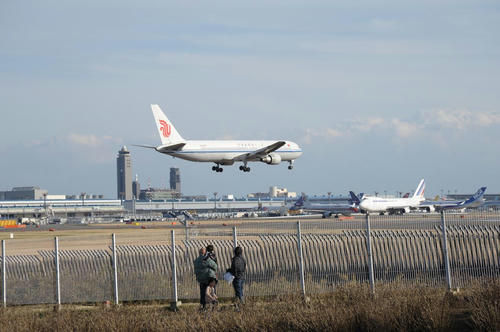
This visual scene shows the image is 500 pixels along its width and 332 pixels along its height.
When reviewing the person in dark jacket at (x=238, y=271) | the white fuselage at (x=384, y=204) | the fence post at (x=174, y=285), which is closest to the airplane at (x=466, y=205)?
the white fuselage at (x=384, y=204)

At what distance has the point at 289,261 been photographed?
21172 millimetres

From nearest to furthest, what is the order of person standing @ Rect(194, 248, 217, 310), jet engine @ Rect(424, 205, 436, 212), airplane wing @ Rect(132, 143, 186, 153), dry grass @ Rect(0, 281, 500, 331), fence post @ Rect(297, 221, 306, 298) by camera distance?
dry grass @ Rect(0, 281, 500, 331)
person standing @ Rect(194, 248, 217, 310)
fence post @ Rect(297, 221, 306, 298)
airplane wing @ Rect(132, 143, 186, 153)
jet engine @ Rect(424, 205, 436, 212)

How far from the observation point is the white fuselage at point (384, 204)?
308ft

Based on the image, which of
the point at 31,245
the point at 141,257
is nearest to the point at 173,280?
the point at 141,257

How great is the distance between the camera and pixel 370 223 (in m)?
20.9

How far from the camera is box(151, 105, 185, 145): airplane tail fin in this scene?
60.7m

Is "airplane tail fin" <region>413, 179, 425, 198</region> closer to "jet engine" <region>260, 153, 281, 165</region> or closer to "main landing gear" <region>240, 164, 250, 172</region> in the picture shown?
"jet engine" <region>260, 153, 281, 165</region>

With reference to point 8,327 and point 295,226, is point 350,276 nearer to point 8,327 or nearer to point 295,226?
point 295,226

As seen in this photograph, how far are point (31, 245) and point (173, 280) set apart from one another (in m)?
20.0

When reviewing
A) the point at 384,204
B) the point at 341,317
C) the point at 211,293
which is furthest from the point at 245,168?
the point at 341,317

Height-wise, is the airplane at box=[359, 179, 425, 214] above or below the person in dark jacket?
below

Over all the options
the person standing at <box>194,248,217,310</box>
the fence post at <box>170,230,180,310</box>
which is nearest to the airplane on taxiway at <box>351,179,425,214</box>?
the fence post at <box>170,230,180,310</box>

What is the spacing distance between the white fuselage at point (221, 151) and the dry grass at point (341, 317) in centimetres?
4096

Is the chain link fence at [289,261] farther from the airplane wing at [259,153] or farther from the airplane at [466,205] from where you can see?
the airplane at [466,205]
